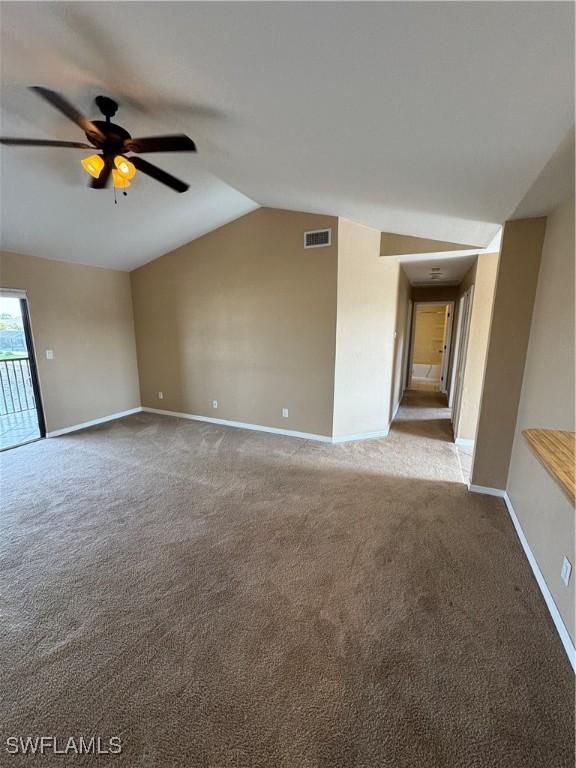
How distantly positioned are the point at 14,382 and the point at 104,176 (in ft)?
13.9

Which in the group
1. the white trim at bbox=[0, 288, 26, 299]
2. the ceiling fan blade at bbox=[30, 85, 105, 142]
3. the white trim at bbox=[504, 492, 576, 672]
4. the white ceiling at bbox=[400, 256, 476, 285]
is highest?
the ceiling fan blade at bbox=[30, 85, 105, 142]

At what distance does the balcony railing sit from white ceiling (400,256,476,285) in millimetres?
5584

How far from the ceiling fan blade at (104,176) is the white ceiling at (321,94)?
41 cm

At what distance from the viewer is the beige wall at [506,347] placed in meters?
2.50

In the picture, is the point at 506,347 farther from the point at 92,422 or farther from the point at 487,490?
the point at 92,422

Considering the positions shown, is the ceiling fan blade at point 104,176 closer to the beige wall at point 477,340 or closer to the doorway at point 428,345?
the beige wall at point 477,340

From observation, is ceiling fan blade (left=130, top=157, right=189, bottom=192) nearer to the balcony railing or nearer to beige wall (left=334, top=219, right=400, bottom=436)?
beige wall (left=334, top=219, right=400, bottom=436)

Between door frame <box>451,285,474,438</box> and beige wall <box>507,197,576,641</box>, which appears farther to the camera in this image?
door frame <box>451,285,474,438</box>

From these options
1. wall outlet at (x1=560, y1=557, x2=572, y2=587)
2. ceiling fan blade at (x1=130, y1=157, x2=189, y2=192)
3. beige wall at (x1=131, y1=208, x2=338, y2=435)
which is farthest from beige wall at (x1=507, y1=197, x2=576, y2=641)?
ceiling fan blade at (x1=130, y1=157, x2=189, y2=192)

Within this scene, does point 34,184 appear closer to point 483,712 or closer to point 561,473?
point 561,473

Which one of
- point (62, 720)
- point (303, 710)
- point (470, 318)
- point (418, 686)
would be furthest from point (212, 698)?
point (470, 318)

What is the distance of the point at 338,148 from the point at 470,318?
2.92 m

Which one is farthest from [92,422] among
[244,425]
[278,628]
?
[278,628]

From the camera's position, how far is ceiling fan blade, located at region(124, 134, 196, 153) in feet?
6.32
